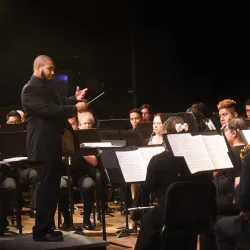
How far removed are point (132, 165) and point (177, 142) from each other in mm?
926

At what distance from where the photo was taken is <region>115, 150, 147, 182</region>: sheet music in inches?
202

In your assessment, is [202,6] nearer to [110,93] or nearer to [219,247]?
[110,93]

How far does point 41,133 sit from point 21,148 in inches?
68.0

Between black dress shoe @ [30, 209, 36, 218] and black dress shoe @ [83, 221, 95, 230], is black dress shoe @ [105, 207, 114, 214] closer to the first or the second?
black dress shoe @ [30, 209, 36, 218]

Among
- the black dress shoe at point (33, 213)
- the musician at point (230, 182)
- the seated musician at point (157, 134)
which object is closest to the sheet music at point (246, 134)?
the musician at point (230, 182)

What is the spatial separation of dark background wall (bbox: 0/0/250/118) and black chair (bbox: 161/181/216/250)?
738 centimetres

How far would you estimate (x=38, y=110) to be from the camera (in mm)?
4996

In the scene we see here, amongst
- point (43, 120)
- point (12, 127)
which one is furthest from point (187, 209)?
point (12, 127)

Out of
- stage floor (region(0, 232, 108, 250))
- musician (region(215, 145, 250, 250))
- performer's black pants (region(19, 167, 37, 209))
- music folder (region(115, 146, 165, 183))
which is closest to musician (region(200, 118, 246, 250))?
musician (region(215, 145, 250, 250))

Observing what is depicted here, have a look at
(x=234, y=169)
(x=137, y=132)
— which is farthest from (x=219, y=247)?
(x=137, y=132)

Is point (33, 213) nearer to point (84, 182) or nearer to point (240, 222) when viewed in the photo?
point (84, 182)

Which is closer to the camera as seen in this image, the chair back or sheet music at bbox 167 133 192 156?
the chair back

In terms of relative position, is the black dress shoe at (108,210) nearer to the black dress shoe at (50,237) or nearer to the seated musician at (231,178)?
the seated musician at (231,178)

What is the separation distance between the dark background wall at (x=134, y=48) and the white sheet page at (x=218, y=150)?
6988 millimetres
